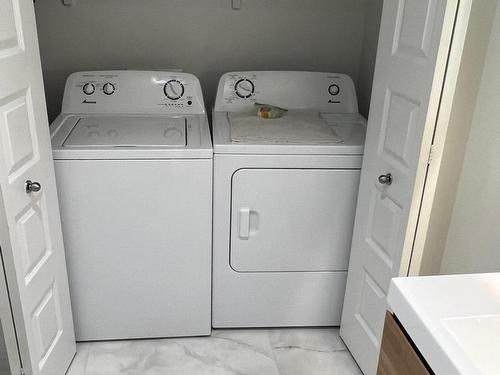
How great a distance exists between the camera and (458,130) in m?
1.61

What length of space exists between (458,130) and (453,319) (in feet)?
2.71

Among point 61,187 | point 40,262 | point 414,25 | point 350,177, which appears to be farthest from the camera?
point 350,177

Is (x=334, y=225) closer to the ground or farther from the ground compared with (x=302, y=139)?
closer to the ground

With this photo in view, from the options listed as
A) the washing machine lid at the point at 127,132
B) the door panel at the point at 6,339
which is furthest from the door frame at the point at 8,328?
the washing machine lid at the point at 127,132

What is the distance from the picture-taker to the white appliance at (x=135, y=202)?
1.94 meters

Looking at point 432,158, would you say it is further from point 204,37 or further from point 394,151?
point 204,37

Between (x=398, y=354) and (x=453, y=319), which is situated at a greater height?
(x=453, y=319)

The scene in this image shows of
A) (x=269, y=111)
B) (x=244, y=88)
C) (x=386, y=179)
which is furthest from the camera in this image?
(x=244, y=88)

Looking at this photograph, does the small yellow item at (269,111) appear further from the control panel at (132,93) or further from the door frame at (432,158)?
the door frame at (432,158)

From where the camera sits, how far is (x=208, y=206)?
2047mm

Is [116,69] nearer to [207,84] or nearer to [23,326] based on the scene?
[207,84]

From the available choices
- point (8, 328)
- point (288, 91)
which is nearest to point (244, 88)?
point (288, 91)

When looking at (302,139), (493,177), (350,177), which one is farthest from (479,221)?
(302,139)

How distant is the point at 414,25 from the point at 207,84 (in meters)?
1.36
